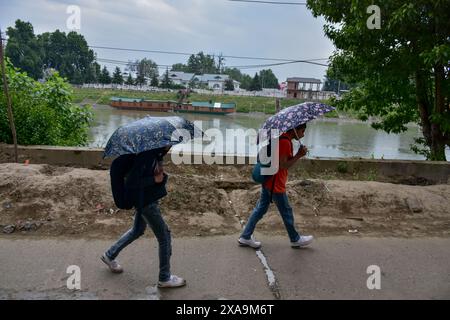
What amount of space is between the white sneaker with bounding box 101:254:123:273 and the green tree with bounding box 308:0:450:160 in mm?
5153

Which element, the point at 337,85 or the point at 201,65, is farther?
the point at 201,65

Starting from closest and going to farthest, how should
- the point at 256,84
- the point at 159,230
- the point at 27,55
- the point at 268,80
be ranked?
1. the point at 159,230
2. the point at 27,55
3. the point at 256,84
4. the point at 268,80

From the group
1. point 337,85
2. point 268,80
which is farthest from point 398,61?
point 268,80

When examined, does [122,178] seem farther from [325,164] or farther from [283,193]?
[325,164]

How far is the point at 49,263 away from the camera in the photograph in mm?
3756

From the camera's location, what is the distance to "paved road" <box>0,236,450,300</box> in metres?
3.38

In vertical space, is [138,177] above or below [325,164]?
above

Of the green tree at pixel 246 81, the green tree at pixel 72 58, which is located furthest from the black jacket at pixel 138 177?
the green tree at pixel 246 81

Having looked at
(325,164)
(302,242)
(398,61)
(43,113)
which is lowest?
(302,242)

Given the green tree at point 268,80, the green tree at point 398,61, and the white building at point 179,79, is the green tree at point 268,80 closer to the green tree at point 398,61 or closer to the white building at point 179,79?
the white building at point 179,79

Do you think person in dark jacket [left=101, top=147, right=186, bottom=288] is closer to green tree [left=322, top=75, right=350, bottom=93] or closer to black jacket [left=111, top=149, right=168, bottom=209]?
black jacket [left=111, top=149, right=168, bottom=209]

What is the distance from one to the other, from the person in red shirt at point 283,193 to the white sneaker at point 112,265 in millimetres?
1339

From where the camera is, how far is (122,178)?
318 centimetres

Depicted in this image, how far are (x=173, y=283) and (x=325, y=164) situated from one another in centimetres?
462
